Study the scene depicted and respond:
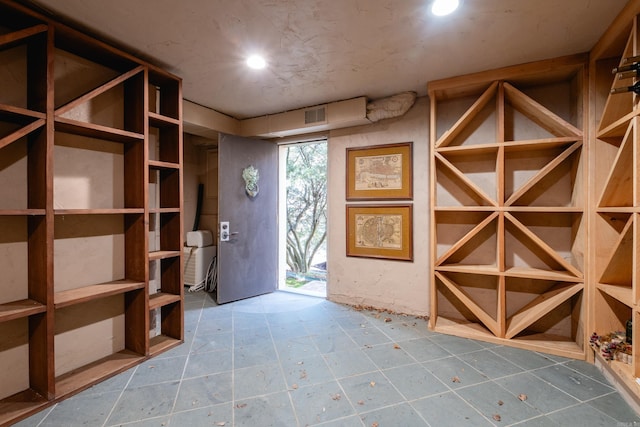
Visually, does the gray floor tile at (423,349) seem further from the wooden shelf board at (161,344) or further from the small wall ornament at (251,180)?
the small wall ornament at (251,180)

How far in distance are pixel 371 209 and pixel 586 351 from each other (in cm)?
225

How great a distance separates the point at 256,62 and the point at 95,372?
9.06 feet

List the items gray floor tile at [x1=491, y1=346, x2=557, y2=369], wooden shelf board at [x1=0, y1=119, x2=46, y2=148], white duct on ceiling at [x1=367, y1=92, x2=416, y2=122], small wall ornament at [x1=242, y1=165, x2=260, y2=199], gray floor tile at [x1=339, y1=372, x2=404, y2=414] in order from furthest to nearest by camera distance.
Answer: small wall ornament at [x1=242, y1=165, x2=260, y2=199], white duct on ceiling at [x1=367, y1=92, x2=416, y2=122], gray floor tile at [x1=491, y1=346, x2=557, y2=369], gray floor tile at [x1=339, y1=372, x2=404, y2=414], wooden shelf board at [x1=0, y1=119, x2=46, y2=148]

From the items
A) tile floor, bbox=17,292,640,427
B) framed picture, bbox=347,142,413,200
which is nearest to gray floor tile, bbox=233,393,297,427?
tile floor, bbox=17,292,640,427

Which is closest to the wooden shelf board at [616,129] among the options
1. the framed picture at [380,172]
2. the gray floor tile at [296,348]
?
the framed picture at [380,172]

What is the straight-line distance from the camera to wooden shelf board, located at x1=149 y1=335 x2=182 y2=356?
7.57ft

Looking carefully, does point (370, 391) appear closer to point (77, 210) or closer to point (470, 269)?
point (470, 269)

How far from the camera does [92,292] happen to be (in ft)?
6.38

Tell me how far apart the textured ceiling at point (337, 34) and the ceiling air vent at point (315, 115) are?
60cm

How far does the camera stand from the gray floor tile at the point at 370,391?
171 cm

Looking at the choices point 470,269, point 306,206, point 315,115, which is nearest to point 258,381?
point 470,269

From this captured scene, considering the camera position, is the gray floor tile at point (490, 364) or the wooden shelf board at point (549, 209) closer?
the gray floor tile at point (490, 364)

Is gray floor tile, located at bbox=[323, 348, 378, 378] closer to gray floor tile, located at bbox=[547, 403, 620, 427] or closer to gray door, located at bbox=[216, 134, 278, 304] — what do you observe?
gray floor tile, located at bbox=[547, 403, 620, 427]

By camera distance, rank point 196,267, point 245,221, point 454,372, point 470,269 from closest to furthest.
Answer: point 454,372
point 470,269
point 245,221
point 196,267
